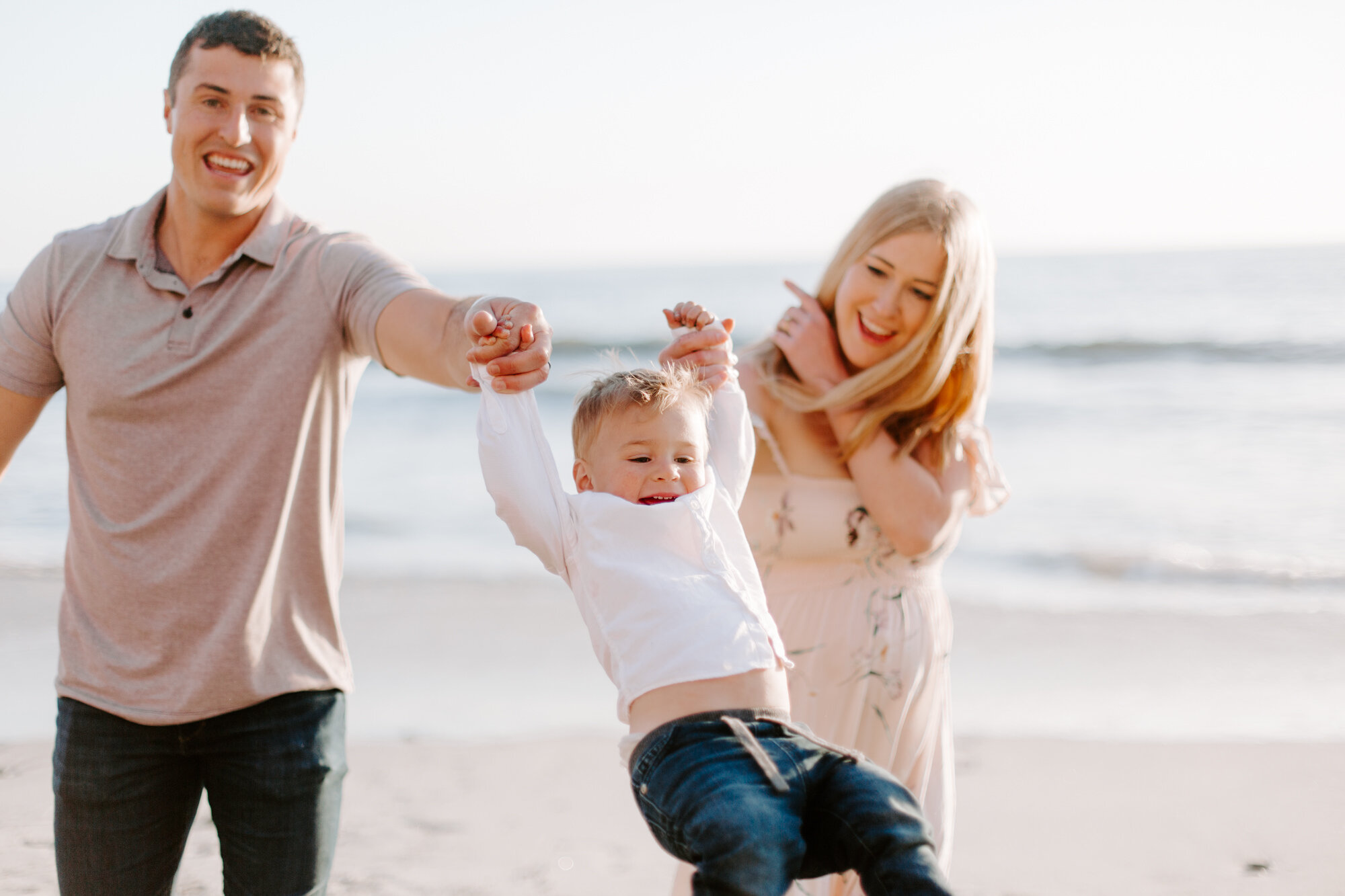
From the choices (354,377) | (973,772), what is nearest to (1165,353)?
(973,772)

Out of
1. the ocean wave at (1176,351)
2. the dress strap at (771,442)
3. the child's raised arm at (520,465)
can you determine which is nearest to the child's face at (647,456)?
the child's raised arm at (520,465)

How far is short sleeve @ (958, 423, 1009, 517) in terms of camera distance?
9.29 ft

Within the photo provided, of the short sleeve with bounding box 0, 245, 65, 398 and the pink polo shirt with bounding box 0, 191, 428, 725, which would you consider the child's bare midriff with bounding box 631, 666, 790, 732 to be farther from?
the short sleeve with bounding box 0, 245, 65, 398

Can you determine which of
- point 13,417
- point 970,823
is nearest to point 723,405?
point 13,417

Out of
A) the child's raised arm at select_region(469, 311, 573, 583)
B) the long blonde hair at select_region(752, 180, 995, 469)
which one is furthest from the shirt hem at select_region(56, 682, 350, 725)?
the long blonde hair at select_region(752, 180, 995, 469)

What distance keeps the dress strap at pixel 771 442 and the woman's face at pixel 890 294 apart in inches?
11.8

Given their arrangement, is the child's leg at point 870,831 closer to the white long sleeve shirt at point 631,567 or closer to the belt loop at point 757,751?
the belt loop at point 757,751

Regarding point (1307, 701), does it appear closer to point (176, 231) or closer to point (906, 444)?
point (906, 444)

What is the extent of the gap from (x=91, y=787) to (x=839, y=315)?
2.03 meters

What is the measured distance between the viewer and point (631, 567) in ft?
5.81

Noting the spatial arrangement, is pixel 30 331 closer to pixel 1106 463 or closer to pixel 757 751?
pixel 757 751

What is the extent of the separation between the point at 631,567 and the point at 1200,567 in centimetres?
703

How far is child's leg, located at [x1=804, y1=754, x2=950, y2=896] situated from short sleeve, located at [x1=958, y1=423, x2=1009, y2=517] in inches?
52.9

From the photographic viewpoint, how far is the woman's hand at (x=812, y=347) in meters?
2.76
